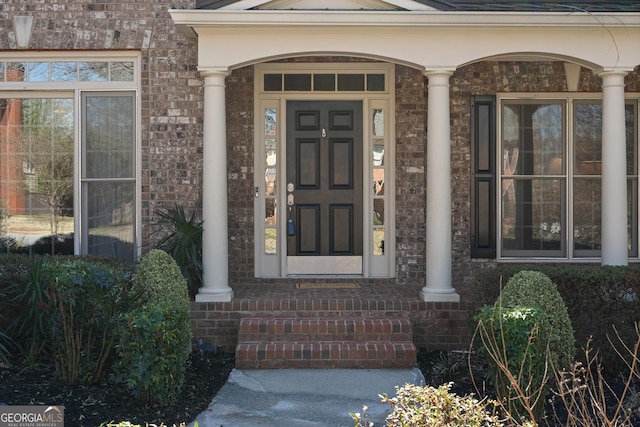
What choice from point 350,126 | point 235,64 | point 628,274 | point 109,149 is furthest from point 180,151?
point 628,274

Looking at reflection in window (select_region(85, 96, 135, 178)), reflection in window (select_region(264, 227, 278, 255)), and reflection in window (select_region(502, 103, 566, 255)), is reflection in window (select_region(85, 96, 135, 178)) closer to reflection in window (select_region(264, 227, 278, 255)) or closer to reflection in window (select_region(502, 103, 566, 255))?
reflection in window (select_region(264, 227, 278, 255))

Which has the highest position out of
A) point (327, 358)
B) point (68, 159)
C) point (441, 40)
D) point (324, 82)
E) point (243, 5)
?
point (243, 5)

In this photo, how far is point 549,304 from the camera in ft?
19.1

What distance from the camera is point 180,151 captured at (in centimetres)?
848

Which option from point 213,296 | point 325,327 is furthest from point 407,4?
point 213,296

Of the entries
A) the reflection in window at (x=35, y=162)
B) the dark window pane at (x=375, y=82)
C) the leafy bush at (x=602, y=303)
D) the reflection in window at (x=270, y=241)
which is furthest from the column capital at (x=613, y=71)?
the reflection in window at (x=35, y=162)

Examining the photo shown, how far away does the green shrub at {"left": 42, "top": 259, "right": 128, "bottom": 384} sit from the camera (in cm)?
589

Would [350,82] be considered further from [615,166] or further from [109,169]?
[615,166]

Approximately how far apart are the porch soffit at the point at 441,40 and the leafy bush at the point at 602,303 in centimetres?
230

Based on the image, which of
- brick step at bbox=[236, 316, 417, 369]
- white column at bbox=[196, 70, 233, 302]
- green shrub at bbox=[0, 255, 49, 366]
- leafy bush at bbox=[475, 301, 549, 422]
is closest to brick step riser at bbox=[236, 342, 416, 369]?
brick step at bbox=[236, 316, 417, 369]

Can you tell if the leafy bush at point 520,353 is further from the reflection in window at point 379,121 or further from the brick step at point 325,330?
the reflection in window at point 379,121

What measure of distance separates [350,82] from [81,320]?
4.46 meters

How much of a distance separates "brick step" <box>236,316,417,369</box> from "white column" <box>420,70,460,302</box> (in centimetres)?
63

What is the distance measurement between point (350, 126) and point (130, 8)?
2.90m
